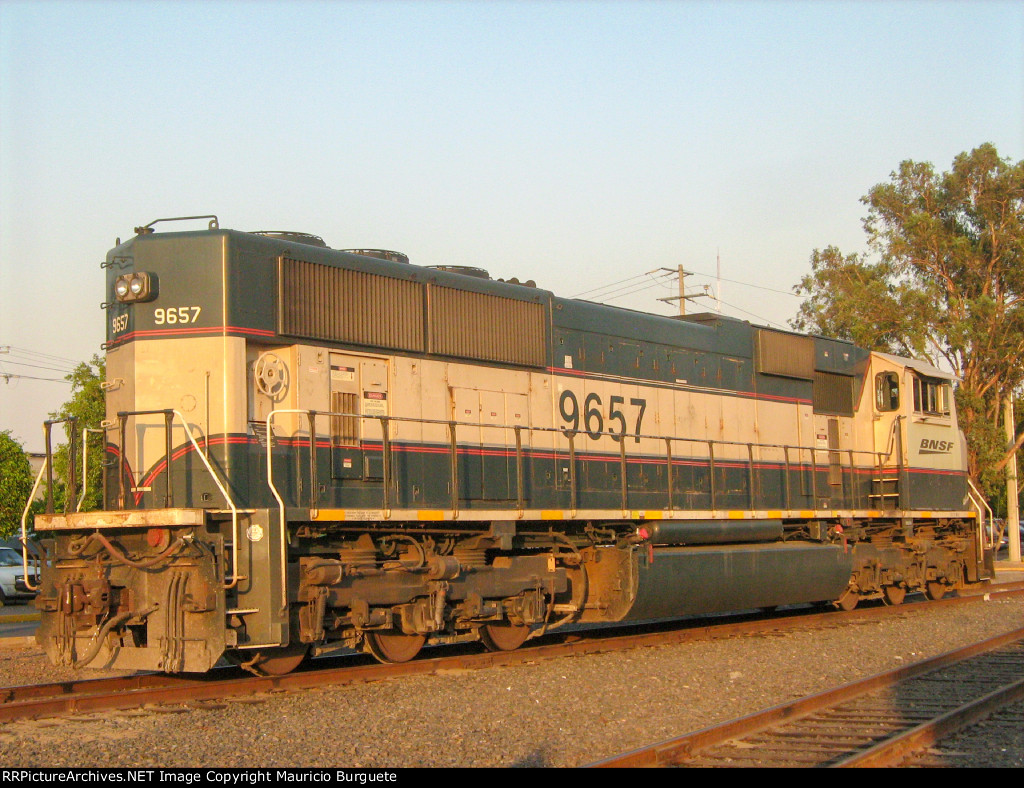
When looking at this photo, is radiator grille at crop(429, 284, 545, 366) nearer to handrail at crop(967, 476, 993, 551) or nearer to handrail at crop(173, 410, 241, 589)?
handrail at crop(173, 410, 241, 589)

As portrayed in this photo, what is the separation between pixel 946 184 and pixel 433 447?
2789 cm

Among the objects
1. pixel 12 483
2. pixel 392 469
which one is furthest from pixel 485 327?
pixel 12 483

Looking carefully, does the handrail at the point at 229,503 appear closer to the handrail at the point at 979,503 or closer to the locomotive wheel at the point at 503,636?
the locomotive wheel at the point at 503,636

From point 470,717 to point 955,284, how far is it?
2941 centimetres

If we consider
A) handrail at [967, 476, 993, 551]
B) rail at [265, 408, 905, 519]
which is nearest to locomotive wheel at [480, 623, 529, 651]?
rail at [265, 408, 905, 519]

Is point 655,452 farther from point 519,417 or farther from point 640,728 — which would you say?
point 640,728

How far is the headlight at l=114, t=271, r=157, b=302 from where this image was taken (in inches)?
357

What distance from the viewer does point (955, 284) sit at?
3256 cm

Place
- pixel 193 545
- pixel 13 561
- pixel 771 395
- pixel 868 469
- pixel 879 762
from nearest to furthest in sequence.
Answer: pixel 879 762 < pixel 193 545 < pixel 771 395 < pixel 868 469 < pixel 13 561

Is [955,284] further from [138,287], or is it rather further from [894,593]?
[138,287]

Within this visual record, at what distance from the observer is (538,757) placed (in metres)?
6.14

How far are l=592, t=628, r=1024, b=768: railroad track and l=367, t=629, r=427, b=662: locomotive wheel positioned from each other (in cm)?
386

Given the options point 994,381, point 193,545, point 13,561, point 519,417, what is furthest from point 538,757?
point 994,381

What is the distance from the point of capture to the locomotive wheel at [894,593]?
16047 millimetres
